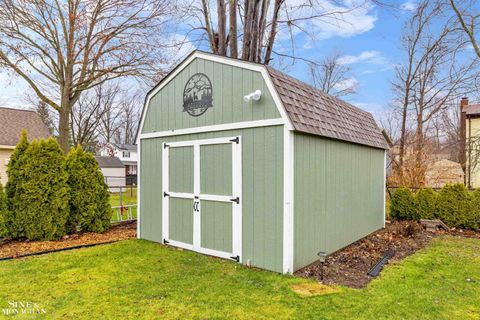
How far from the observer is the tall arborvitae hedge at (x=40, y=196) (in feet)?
18.5

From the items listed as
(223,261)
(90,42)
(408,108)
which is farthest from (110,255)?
(408,108)

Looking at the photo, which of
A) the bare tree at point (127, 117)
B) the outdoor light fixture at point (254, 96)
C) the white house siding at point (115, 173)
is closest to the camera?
the outdoor light fixture at point (254, 96)

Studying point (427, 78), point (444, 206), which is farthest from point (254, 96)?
point (427, 78)

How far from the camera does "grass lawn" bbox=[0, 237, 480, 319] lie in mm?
2936

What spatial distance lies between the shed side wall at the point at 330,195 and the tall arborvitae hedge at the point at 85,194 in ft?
15.3

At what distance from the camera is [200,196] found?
4.94m

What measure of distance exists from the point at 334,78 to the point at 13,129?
18193 mm

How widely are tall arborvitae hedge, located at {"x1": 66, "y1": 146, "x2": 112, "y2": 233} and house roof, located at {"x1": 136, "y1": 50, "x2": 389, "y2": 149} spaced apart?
1.82 m

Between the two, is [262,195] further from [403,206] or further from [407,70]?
[407,70]

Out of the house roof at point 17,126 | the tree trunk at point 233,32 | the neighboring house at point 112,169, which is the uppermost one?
the tree trunk at point 233,32

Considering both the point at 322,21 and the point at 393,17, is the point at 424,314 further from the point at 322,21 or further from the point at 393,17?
the point at 322,21

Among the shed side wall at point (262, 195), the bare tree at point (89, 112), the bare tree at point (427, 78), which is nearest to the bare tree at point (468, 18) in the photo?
the bare tree at point (427, 78)

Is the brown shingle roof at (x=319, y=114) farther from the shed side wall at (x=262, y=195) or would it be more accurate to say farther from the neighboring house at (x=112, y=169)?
the neighboring house at (x=112, y=169)

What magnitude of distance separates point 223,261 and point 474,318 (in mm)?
3017
